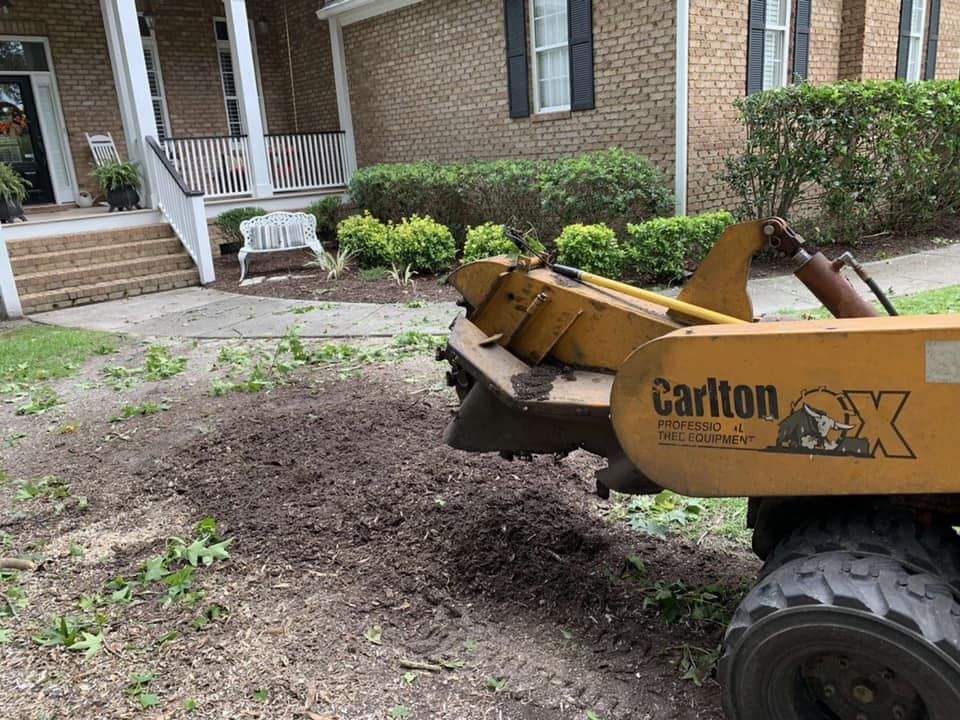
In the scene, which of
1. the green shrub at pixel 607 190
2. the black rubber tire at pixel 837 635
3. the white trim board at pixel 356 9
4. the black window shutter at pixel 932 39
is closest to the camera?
the black rubber tire at pixel 837 635

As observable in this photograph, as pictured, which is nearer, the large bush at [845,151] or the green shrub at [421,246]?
the large bush at [845,151]

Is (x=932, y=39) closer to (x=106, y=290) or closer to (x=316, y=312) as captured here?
(x=316, y=312)

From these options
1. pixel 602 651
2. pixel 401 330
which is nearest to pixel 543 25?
pixel 401 330

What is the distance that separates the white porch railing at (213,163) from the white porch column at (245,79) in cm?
26

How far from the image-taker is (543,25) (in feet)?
37.9

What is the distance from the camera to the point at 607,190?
948 centimetres

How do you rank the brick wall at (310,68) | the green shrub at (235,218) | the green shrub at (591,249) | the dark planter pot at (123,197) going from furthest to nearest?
the brick wall at (310,68) < the green shrub at (235,218) < the dark planter pot at (123,197) < the green shrub at (591,249)

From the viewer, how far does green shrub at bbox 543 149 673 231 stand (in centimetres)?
945

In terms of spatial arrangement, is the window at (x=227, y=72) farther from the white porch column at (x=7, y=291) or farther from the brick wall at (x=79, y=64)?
the white porch column at (x=7, y=291)

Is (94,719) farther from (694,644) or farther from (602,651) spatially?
(694,644)

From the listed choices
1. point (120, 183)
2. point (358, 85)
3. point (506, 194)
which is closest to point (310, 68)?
point (358, 85)

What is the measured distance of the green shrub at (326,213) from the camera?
13828 millimetres

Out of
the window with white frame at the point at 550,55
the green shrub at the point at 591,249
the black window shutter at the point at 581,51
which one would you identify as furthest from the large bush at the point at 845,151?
the window with white frame at the point at 550,55

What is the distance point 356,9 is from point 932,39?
10.5 meters
